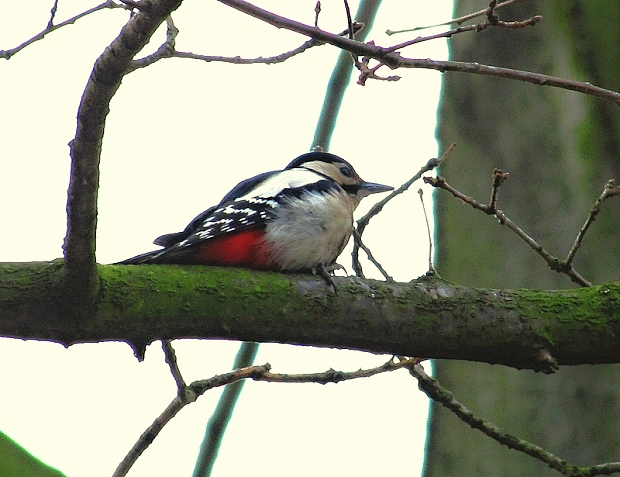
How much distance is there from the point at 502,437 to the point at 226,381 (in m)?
0.90

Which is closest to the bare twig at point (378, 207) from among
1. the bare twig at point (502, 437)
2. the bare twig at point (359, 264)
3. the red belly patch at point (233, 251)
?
the bare twig at point (359, 264)

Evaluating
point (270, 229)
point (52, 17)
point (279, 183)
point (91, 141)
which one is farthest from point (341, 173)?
point (91, 141)

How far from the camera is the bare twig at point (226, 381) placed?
8.47 ft

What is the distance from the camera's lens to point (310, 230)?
3.57 m

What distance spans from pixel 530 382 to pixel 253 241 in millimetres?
1552

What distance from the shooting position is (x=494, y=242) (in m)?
4.41

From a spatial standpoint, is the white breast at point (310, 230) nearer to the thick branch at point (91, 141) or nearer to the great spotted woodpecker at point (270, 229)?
the great spotted woodpecker at point (270, 229)

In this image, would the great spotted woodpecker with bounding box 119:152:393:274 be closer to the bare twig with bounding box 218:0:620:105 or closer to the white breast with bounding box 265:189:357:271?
the white breast with bounding box 265:189:357:271

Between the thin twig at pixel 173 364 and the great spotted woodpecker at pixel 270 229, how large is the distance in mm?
302

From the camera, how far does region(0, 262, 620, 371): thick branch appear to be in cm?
246

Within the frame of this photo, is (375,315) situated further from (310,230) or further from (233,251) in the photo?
(310,230)

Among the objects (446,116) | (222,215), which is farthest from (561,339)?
(446,116)

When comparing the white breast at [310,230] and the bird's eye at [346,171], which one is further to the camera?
the bird's eye at [346,171]

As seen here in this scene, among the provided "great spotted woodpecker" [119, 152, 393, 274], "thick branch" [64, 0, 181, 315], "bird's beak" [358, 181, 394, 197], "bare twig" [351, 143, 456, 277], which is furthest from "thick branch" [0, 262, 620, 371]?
"bird's beak" [358, 181, 394, 197]
